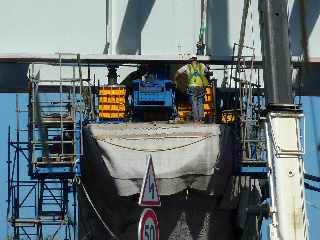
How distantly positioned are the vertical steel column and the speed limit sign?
14.8 feet

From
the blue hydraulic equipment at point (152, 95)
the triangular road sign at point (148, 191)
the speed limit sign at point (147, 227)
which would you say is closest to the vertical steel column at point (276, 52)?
the triangular road sign at point (148, 191)

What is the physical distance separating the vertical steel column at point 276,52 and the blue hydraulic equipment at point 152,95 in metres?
4.90

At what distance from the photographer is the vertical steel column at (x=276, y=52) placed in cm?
1791

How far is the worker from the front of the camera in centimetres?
2280

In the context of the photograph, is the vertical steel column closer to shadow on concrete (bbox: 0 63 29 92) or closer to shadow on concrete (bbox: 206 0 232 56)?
shadow on concrete (bbox: 206 0 232 56)

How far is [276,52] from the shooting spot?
18.3 m

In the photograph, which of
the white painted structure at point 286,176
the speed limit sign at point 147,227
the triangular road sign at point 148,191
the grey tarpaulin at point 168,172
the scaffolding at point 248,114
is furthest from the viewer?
the scaffolding at point 248,114

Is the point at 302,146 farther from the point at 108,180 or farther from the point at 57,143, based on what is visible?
the point at 57,143

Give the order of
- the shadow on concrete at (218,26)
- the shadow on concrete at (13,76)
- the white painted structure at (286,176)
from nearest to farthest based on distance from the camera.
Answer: the white painted structure at (286,176) → the shadow on concrete at (13,76) → the shadow on concrete at (218,26)

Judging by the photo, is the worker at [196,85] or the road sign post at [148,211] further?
the worker at [196,85]

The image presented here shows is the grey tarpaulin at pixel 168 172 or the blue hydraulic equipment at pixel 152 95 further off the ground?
the blue hydraulic equipment at pixel 152 95

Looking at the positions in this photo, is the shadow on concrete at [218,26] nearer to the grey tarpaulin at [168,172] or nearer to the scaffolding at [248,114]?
the scaffolding at [248,114]

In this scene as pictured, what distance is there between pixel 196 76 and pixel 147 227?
9682mm

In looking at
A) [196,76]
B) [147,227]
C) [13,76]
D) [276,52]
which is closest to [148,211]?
[147,227]
